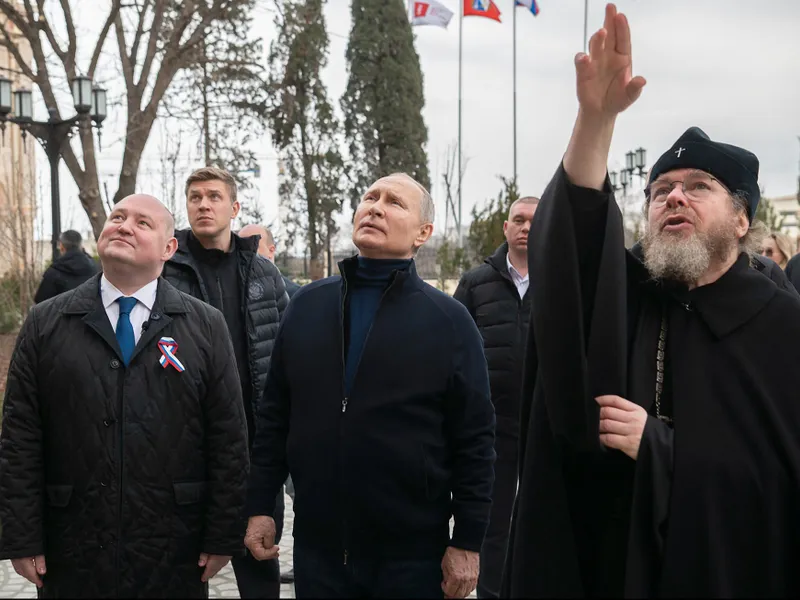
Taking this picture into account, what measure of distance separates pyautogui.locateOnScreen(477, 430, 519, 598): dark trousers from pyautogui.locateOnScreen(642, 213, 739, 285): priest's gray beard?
3.04 m

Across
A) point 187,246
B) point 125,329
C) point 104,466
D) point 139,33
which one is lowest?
point 104,466

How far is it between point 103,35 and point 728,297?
17.0 metres

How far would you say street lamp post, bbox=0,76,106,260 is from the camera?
13414 millimetres

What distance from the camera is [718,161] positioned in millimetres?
2652

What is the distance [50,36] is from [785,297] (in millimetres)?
17635

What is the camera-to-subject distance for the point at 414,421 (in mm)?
3160

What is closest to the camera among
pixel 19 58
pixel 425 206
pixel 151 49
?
pixel 425 206

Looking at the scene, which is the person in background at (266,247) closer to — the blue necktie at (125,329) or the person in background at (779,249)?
the blue necktie at (125,329)

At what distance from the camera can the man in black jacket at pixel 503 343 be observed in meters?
5.41

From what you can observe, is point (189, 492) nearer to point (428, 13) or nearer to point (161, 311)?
point (161, 311)

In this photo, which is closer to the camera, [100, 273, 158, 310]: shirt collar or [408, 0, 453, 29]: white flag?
[100, 273, 158, 310]: shirt collar

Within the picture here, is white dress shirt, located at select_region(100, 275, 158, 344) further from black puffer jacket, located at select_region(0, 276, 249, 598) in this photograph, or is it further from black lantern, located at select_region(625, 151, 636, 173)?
black lantern, located at select_region(625, 151, 636, 173)

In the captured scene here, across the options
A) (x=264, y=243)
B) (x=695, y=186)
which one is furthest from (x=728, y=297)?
(x=264, y=243)

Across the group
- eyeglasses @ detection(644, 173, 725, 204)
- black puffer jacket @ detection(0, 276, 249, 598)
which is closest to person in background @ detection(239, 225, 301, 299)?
black puffer jacket @ detection(0, 276, 249, 598)
